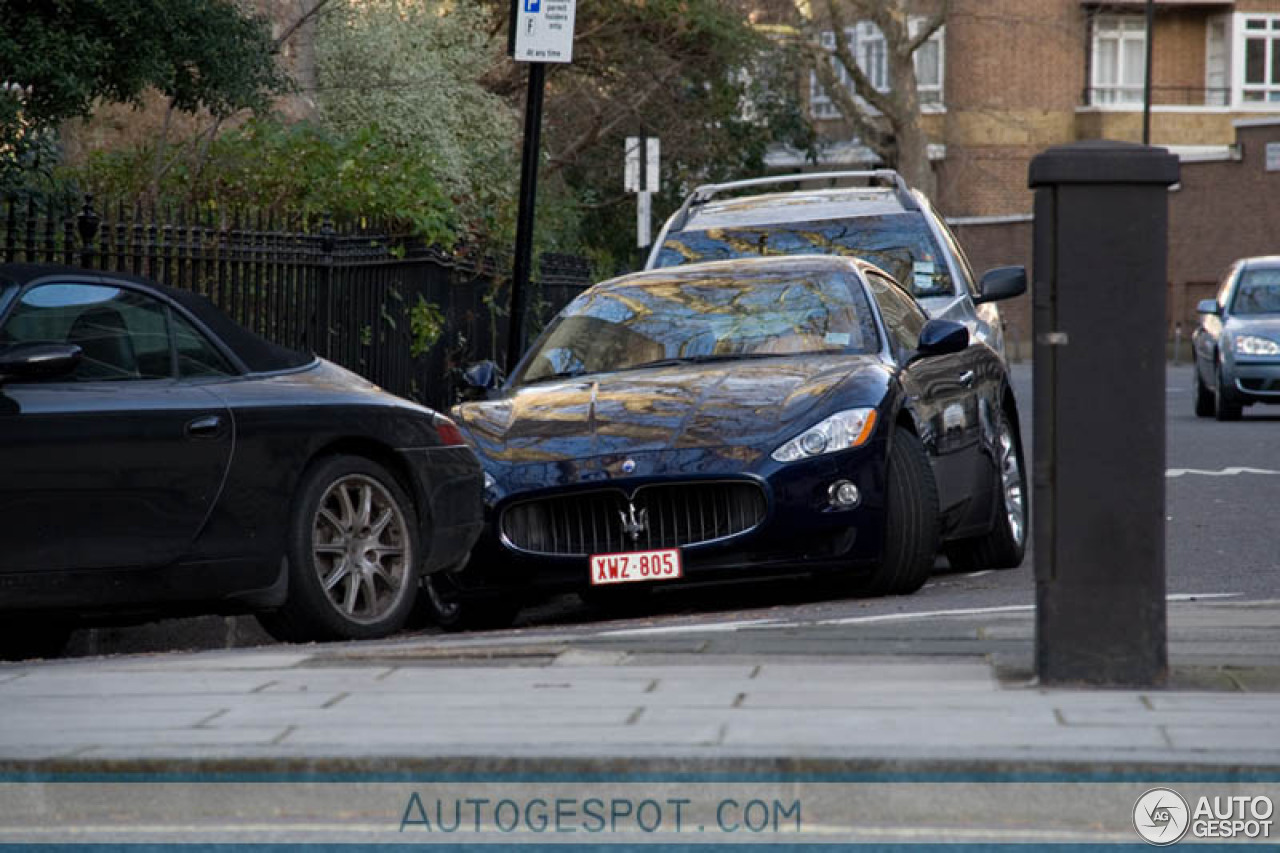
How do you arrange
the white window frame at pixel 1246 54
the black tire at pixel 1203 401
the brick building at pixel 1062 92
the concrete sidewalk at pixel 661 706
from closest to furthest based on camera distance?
the concrete sidewalk at pixel 661 706 → the black tire at pixel 1203 401 → the brick building at pixel 1062 92 → the white window frame at pixel 1246 54

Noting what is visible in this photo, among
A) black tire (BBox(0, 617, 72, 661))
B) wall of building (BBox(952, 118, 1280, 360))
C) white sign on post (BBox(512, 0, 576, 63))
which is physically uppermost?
wall of building (BBox(952, 118, 1280, 360))

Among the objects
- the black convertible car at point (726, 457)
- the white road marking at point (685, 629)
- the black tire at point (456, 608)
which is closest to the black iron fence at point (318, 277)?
the black convertible car at point (726, 457)

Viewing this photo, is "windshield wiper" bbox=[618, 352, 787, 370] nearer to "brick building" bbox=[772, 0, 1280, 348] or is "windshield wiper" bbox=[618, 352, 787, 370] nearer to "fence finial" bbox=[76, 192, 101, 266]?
"fence finial" bbox=[76, 192, 101, 266]

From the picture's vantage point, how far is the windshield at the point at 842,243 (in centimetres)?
1441

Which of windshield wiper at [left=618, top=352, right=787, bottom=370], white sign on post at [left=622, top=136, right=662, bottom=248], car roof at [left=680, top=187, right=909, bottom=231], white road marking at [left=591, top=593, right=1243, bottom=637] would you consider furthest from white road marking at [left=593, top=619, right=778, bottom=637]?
white sign on post at [left=622, top=136, right=662, bottom=248]

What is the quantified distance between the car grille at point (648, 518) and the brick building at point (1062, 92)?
49377 mm

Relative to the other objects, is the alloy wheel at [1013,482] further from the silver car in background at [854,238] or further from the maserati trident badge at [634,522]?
the maserati trident badge at [634,522]

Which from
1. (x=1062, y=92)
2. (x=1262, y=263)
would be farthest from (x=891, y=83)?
(x=1262, y=263)

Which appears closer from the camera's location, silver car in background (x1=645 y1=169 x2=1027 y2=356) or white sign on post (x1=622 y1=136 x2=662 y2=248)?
silver car in background (x1=645 y1=169 x2=1027 y2=356)

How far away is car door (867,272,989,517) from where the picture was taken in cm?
1035

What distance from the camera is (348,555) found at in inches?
347

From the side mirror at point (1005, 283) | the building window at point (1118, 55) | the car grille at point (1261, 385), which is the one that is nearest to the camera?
the side mirror at point (1005, 283)

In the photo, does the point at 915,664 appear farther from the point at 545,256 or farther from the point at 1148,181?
the point at 545,256

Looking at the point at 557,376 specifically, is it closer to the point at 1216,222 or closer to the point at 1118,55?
the point at 1216,222
